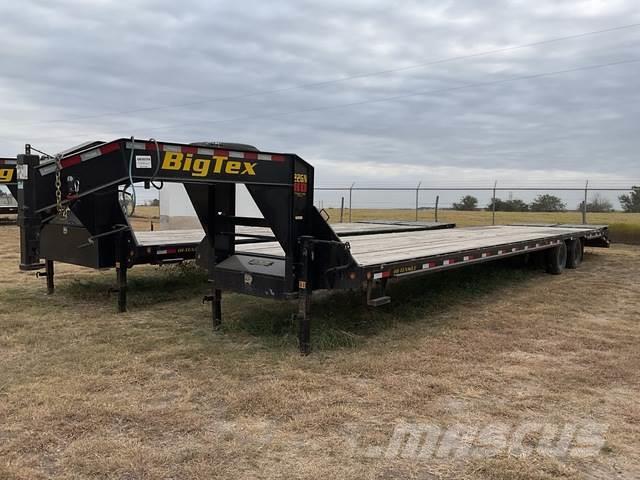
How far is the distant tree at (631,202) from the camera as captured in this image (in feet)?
66.3

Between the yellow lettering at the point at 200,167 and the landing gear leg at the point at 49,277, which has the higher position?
the yellow lettering at the point at 200,167

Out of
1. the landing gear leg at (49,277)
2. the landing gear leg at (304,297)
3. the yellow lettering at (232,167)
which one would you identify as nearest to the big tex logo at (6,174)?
the landing gear leg at (49,277)

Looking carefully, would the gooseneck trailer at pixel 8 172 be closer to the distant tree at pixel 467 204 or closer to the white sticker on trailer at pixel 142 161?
the white sticker on trailer at pixel 142 161

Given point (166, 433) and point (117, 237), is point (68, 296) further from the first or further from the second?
point (166, 433)

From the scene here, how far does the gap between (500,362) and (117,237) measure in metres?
4.67

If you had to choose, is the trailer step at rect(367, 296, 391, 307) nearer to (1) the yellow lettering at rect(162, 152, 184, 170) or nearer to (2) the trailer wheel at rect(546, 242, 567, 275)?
(1) the yellow lettering at rect(162, 152, 184, 170)

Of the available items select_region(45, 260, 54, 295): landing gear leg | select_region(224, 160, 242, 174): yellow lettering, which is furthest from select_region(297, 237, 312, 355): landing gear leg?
select_region(45, 260, 54, 295): landing gear leg

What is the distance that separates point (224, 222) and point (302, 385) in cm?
215

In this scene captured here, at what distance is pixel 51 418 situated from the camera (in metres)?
3.71

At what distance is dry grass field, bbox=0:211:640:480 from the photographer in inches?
125

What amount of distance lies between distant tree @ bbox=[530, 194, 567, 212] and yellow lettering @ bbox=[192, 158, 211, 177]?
781 inches

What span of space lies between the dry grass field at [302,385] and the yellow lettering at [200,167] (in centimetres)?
164

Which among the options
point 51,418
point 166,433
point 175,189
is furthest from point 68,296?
point 175,189

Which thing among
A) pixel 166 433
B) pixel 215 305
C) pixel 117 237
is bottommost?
pixel 166 433
